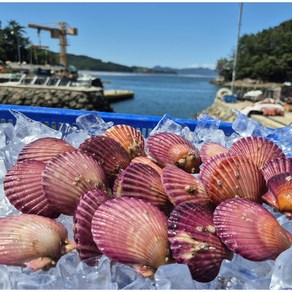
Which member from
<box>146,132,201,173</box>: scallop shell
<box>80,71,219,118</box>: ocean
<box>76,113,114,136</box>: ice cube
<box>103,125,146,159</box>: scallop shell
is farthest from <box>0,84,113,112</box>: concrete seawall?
<box>146,132,201,173</box>: scallop shell

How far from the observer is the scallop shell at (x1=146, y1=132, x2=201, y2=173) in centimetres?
108

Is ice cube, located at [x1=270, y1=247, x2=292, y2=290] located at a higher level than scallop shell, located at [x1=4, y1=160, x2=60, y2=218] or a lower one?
lower

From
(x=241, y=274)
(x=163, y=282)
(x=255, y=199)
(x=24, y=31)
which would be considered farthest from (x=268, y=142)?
(x=24, y=31)

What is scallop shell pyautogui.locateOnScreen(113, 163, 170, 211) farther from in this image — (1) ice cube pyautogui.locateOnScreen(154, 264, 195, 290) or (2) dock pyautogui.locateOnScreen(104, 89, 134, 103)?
(2) dock pyautogui.locateOnScreen(104, 89, 134, 103)

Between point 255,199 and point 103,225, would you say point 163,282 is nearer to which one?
point 103,225

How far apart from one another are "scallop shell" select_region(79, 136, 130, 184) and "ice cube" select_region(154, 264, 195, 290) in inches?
14.9

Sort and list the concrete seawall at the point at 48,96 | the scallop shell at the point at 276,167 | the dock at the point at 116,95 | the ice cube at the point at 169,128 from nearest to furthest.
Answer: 1. the scallop shell at the point at 276,167
2. the ice cube at the point at 169,128
3. the concrete seawall at the point at 48,96
4. the dock at the point at 116,95

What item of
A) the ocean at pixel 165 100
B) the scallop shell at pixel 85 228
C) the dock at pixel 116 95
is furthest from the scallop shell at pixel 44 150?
the dock at pixel 116 95

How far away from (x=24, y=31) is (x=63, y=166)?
65.2 m

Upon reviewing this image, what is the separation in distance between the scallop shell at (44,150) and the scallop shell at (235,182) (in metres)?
0.50

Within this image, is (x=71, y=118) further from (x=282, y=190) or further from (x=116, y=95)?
(x=116, y=95)

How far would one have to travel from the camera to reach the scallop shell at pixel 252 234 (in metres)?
0.73

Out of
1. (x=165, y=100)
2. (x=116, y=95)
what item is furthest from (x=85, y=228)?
(x=165, y=100)

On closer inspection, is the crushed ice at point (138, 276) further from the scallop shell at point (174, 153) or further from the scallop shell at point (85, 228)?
the scallop shell at point (174, 153)
